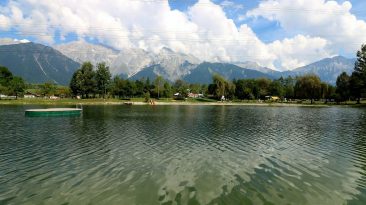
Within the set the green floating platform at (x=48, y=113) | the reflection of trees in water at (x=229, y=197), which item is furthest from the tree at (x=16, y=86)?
the reflection of trees in water at (x=229, y=197)

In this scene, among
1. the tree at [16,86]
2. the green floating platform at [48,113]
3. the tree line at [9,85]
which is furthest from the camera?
the tree at [16,86]

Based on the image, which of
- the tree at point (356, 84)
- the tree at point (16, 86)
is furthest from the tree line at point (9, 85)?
the tree at point (356, 84)

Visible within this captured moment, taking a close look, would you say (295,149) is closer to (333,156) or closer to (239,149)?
(333,156)

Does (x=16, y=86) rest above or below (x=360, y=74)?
below

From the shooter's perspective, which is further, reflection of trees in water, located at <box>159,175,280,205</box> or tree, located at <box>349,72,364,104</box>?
tree, located at <box>349,72,364,104</box>

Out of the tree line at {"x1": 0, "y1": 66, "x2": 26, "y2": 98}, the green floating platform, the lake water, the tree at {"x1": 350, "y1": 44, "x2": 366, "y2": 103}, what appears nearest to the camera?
the lake water

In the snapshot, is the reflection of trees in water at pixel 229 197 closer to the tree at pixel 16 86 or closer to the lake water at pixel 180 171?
the lake water at pixel 180 171

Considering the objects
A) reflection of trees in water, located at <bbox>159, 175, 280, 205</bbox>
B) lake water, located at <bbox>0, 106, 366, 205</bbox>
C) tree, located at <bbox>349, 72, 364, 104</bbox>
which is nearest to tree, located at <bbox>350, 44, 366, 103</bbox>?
tree, located at <bbox>349, 72, 364, 104</bbox>

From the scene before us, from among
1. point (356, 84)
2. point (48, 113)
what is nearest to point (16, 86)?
point (48, 113)

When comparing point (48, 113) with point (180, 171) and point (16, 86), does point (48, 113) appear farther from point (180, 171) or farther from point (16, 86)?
point (16, 86)

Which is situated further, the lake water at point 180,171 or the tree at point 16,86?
the tree at point 16,86

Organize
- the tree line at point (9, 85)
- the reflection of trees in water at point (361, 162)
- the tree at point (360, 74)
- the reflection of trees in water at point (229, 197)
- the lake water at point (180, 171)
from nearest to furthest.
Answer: the reflection of trees in water at point (229, 197)
the lake water at point (180, 171)
the reflection of trees in water at point (361, 162)
the tree at point (360, 74)
the tree line at point (9, 85)

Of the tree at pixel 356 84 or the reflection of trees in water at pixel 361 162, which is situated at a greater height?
the tree at pixel 356 84

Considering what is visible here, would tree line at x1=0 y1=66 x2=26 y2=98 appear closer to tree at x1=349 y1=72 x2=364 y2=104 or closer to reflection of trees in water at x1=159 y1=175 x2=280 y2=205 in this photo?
reflection of trees in water at x1=159 y1=175 x2=280 y2=205
